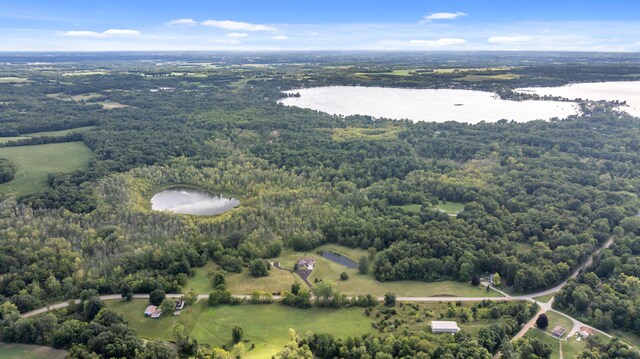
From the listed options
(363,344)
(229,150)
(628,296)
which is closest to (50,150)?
(229,150)

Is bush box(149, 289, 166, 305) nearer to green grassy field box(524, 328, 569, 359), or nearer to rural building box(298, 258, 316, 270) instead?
rural building box(298, 258, 316, 270)

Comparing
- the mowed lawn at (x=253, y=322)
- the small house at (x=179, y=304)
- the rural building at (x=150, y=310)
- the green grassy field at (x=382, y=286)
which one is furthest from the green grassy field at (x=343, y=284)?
the rural building at (x=150, y=310)

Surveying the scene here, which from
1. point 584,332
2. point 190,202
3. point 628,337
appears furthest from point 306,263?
point 628,337

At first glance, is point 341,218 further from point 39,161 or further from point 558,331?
point 39,161

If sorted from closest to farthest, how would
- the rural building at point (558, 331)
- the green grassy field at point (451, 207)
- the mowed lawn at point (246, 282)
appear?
the rural building at point (558, 331) < the mowed lawn at point (246, 282) < the green grassy field at point (451, 207)

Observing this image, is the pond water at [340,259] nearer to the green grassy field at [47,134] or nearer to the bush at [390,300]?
the bush at [390,300]

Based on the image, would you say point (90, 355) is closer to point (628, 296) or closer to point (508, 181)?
point (628, 296)

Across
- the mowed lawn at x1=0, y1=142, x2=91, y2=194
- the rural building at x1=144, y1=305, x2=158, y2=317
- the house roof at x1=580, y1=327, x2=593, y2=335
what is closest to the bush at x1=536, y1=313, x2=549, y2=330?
the house roof at x1=580, y1=327, x2=593, y2=335
